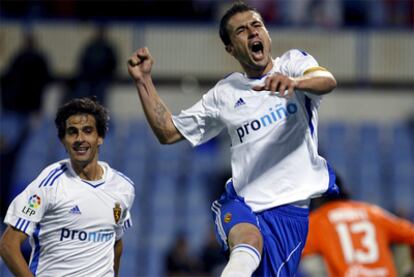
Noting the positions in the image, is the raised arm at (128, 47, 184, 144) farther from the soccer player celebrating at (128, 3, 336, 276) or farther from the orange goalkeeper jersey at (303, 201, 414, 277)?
the orange goalkeeper jersey at (303, 201, 414, 277)

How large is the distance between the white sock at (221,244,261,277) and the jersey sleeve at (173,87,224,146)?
1008mm

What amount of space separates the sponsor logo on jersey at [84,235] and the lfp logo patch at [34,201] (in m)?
0.27

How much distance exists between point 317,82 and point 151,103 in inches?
49.2

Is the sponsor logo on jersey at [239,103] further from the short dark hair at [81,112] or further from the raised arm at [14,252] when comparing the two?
the raised arm at [14,252]

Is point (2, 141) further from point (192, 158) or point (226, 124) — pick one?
point (226, 124)

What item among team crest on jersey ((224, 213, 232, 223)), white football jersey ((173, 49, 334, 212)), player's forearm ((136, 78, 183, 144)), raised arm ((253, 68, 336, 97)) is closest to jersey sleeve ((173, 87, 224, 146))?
player's forearm ((136, 78, 183, 144))

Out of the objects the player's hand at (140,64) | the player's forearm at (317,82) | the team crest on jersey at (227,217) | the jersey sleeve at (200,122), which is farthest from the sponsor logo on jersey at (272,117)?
the player's hand at (140,64)

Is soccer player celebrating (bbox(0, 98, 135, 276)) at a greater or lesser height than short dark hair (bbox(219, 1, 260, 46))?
lesser

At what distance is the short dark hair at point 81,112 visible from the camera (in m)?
7.59

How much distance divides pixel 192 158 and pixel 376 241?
9.16 meters

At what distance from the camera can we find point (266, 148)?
729 cm

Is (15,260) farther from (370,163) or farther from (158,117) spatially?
(370,163)

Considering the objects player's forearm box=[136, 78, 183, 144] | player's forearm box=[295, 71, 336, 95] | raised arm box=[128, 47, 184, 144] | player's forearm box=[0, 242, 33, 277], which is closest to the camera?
player's forearm box=[295, 71, 336, 95]

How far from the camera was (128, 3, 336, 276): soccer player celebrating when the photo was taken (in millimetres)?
7219
